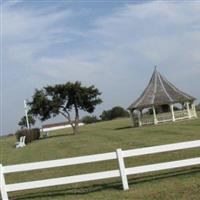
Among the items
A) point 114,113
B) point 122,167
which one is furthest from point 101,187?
point 114,113

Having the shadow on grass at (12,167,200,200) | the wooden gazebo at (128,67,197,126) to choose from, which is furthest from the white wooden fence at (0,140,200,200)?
the wooden gazebo at (128,67,197,126)

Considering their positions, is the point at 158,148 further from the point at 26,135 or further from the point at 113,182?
the point at 26,135

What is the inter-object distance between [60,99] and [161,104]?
16.8 m

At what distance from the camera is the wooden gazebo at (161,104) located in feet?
195

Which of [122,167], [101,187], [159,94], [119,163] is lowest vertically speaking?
[101,187]

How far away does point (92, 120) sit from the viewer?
131250mm

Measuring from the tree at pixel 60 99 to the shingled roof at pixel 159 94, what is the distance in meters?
11.0

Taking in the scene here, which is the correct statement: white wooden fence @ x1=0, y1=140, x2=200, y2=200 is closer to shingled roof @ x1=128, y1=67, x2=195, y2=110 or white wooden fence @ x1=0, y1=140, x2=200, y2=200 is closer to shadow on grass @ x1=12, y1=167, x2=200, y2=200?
shadow on grass @ x1=12, y1=167, x2=200, y2=200

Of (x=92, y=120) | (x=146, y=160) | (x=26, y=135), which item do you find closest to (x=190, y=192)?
(x=146, y=160)

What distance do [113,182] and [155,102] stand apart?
46020mm

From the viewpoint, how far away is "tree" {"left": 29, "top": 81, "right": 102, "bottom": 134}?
2798 inches

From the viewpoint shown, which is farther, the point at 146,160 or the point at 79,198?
the point at 146,160

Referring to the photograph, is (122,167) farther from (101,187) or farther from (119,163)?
(101,187)

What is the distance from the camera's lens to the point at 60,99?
2822 inches
